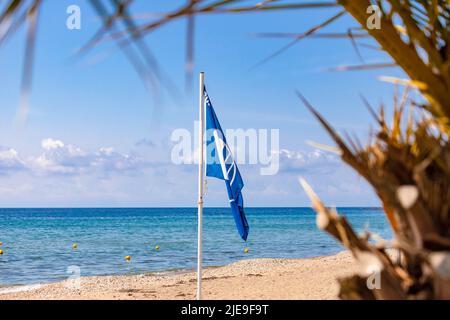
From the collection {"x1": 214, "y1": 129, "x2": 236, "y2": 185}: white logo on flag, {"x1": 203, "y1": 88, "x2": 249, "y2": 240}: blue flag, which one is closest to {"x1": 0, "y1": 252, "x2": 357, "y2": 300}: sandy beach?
{"x1": 203, "y1": 88, "x2": 249, "y2": 240}: blue flag

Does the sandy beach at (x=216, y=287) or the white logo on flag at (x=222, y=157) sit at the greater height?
the white logo on flag at (x=222, y=157)

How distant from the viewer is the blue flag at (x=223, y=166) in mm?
5594

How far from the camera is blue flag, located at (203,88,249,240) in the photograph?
220 inches

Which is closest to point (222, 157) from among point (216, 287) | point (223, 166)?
point (223, 166)

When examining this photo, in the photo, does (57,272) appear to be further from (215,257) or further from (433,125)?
(433,125)

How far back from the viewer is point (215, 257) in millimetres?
22312

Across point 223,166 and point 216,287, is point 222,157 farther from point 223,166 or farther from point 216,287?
point 216,287

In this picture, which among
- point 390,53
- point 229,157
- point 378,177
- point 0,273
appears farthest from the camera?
point 0,273

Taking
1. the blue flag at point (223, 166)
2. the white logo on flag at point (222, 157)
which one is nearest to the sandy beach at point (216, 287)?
the blue flag at point (223, 166)

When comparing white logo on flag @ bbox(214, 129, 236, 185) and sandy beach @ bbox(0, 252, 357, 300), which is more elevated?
white logo on flag @ bbox(214, 129, 236, 185)

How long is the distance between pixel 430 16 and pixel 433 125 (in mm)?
450

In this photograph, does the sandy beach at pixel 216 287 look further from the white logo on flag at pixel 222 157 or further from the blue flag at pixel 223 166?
the white logo on flag at pixel 222 157

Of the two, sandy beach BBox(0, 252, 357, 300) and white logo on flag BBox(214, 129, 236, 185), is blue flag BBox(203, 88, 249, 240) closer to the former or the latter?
white logo on flag BBox(214, 129, 236, 185)
